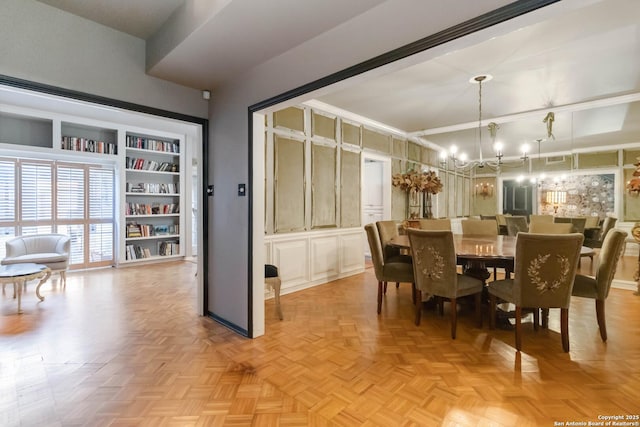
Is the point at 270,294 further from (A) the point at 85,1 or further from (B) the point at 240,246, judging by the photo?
(A) the point at 85,1

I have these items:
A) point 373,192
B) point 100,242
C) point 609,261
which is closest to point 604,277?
point 609,261

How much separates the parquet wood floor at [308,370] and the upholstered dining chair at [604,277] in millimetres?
317

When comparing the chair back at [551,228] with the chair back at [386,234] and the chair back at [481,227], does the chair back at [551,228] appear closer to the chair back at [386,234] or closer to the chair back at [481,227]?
the chair back at [481,227]

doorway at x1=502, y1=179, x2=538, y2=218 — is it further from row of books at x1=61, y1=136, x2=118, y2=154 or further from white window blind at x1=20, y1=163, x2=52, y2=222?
white window blind at x1=20, y1=163, x2=52, y2=222

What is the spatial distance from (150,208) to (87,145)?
1.54m

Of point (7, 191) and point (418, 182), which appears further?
point (418, 182)

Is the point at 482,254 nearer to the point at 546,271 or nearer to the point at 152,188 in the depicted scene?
the point at 546,271

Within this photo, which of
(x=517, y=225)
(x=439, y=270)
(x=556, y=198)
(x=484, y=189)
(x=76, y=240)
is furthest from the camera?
(x=484, y=189)

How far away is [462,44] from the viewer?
1.55m

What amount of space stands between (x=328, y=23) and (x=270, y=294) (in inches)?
119

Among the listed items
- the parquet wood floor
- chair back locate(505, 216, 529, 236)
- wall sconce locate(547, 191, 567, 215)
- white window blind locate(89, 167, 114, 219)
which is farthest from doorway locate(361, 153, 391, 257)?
wall sconce locate(547, 191, 567, 215)

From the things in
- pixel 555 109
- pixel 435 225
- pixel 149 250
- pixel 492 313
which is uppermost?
pixel 555 109

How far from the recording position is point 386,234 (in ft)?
13.5

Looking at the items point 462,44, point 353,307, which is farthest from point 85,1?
point 353,307
